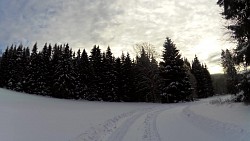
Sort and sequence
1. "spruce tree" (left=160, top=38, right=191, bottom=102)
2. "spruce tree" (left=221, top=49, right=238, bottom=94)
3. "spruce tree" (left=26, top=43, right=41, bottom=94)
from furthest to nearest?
"spruce tree" (left=26, top=43, right=41, bottom=94)
"spruce tree" (left=160, top=38, right=191, bottom=102)
"spruce tree" (left=221, top=49, right=238, bottom=94)

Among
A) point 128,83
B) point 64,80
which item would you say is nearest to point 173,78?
point 128,83

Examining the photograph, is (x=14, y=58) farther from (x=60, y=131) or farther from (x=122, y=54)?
(x=60, y=131)

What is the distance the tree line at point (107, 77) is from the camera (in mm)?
49750

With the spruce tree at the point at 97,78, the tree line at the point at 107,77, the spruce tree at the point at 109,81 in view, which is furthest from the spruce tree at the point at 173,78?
the spruce tree at the point at 97,78

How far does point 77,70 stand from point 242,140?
54.4 m

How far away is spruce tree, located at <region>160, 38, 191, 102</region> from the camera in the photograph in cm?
4841

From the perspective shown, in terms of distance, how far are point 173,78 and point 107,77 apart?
1485cm

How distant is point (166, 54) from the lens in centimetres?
5091

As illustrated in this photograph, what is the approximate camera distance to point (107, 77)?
5659cm

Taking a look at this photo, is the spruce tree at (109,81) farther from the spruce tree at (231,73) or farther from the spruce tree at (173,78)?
the spruce tree at (231,73)

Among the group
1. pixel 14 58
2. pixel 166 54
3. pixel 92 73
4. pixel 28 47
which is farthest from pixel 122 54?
pixel 28 47

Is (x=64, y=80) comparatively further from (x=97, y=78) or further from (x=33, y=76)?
(x=33, y=76)

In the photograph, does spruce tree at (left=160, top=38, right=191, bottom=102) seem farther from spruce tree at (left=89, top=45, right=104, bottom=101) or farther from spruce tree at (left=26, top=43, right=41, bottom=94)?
spruce tree at (left=26, top=43, right=41, bottom=94)

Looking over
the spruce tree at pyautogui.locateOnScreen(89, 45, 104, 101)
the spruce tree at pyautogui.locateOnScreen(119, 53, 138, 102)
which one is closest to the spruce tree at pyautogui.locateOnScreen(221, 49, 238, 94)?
the spruce tree at pyautogui.locateOnScreen(119, 53, 138, 102)
